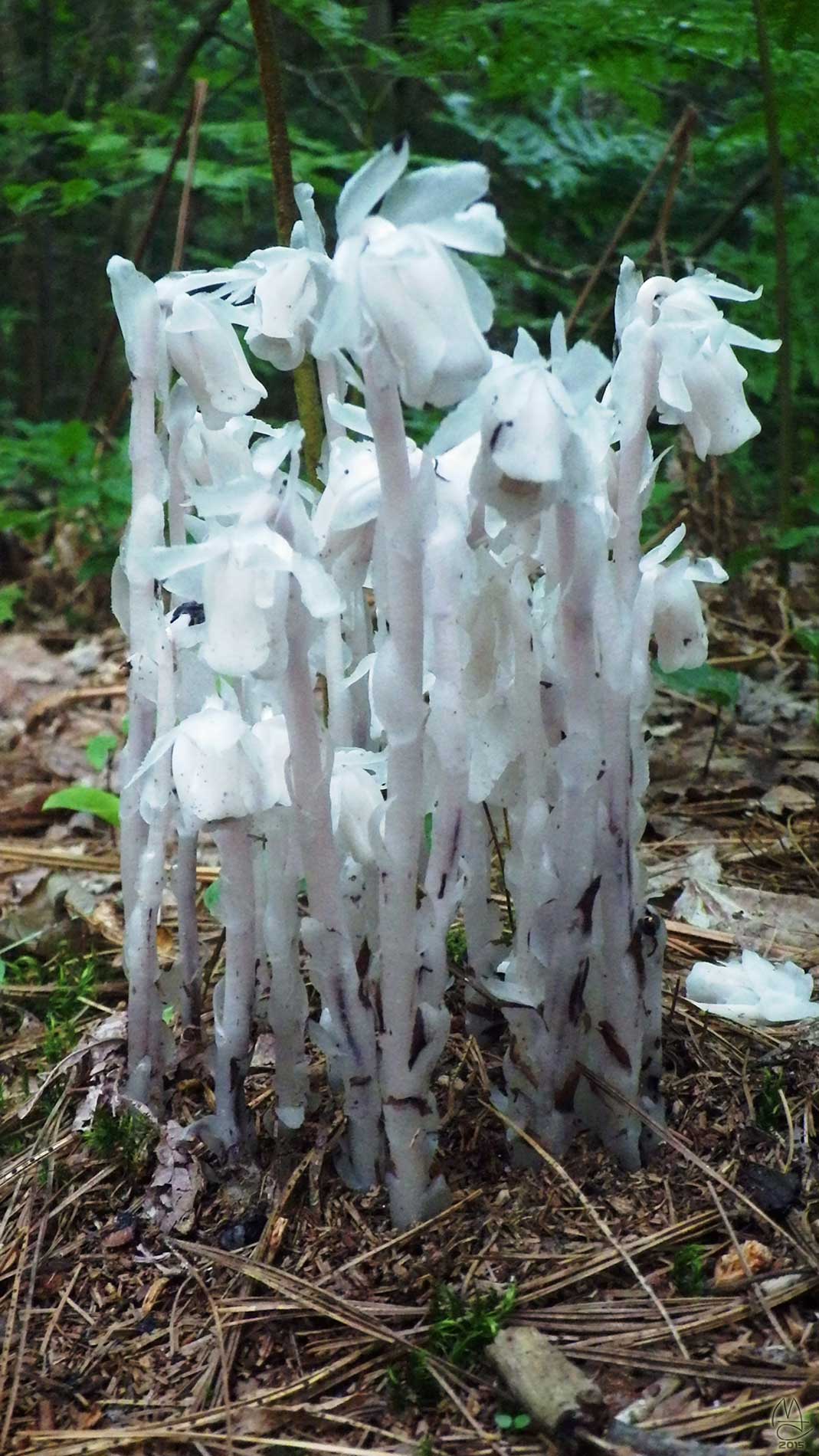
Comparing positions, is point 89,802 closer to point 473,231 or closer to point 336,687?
point 336,687

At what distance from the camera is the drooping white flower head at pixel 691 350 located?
4.16ft

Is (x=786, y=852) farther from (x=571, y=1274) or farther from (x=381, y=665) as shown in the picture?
(x=381, y=665)

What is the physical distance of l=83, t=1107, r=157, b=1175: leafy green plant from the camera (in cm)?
151

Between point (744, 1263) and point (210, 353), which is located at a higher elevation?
point (210, 353)

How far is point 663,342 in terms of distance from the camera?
128cm

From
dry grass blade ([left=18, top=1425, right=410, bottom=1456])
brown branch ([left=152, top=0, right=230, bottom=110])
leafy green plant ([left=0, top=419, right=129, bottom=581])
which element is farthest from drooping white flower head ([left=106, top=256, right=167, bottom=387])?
brown branch ([left=152, top=0, right=230, bottom=110])

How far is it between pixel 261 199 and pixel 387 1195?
648 centimetres

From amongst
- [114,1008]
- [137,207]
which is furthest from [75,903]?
[137,207]

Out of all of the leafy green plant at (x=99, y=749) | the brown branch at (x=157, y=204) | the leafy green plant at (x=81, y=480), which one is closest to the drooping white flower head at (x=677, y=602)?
the leafy green plant at (x=99, y=749)

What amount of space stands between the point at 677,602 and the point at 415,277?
1.88ft

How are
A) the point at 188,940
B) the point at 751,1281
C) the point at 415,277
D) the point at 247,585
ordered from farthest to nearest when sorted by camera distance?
the point at 188,940 < the point at 751,1281 < the point at 247,585 < the point at 415,277

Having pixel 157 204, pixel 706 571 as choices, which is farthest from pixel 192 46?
pixel 706 571

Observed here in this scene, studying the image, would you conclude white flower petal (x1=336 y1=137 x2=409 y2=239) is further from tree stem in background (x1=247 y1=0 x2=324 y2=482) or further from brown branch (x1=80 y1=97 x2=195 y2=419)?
brown branch (x1=80 y1=97 x2=195 y2=419)

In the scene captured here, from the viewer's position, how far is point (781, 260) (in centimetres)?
320
